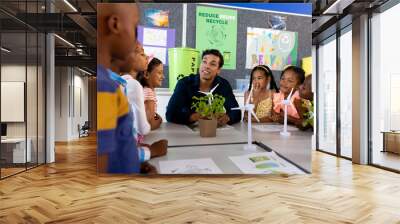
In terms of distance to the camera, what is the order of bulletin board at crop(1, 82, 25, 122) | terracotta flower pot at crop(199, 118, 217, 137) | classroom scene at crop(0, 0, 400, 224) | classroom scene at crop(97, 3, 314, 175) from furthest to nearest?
bulletin board at crop(1, 82, 25, 122) → terracotta flower pot at crop(199, 118, 217, 137) → classroom scene at crop(97, 3, 314, 175) → classroom scene at crop(0, 0, 400, 224)

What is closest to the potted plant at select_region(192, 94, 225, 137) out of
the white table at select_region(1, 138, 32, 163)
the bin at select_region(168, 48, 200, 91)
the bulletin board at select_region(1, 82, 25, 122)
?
the bin at select_region(168, 48, 200, 91)

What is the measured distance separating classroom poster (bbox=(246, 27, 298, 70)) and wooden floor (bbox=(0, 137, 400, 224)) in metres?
1.87

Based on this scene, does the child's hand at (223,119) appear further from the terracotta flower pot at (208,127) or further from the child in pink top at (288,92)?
the child in pink top at (288,92)

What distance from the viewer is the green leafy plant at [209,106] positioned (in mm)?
5855

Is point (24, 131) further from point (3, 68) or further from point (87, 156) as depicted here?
point (87, 156)

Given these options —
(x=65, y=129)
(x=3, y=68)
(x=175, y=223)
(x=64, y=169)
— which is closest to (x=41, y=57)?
(x=3, y=68)

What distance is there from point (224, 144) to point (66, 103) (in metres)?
10.5

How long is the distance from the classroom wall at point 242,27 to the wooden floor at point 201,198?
5.64ft

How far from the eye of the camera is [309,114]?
609 centimetres

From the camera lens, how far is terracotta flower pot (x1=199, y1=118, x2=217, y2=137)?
5.82m

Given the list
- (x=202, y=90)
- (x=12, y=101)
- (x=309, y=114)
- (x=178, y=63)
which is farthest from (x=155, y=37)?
(x=12, y=101)

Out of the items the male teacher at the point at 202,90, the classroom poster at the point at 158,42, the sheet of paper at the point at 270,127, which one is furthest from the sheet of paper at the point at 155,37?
the sheet of paper at the point at 270,127

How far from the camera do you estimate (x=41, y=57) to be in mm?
7547

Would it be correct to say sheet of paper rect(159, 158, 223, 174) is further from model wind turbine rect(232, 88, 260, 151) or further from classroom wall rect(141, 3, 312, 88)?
classroom wall rect(141, 3, 312, 88)
